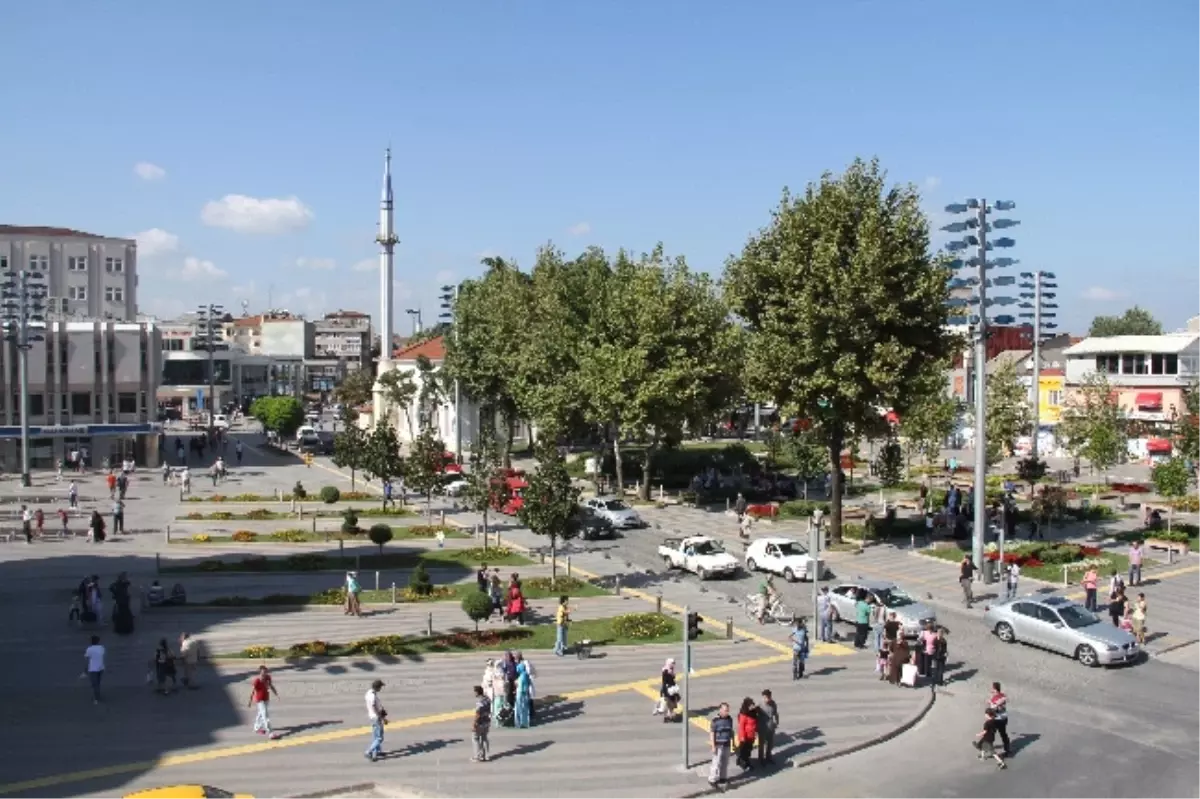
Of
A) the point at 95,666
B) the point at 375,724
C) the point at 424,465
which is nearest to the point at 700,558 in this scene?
the point at 424,465

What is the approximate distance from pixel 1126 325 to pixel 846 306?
127988 mm

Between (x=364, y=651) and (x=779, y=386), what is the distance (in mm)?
20040

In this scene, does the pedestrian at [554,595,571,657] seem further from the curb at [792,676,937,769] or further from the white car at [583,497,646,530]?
the white car at [583,497,646,530]

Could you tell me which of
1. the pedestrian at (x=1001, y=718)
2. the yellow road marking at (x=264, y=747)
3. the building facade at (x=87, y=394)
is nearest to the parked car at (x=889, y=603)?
the yellow road marking at (x=264, y=747)

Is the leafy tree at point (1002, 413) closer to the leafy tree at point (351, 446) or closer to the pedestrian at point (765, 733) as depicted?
the leafy tree at point (351, 446)

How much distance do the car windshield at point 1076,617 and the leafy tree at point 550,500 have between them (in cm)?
1385

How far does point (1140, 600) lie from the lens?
86.9 ft

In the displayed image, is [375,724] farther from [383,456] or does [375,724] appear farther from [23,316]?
[23,316]

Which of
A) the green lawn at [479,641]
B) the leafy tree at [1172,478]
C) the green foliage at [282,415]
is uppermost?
the green foliage at [282,415]

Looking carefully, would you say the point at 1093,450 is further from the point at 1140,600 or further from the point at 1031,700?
the point at 1031,700

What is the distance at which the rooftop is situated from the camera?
73.6 m

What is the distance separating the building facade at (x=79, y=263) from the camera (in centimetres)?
10019

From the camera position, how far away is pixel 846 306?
122ft

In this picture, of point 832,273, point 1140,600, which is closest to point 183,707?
point 1140,600
